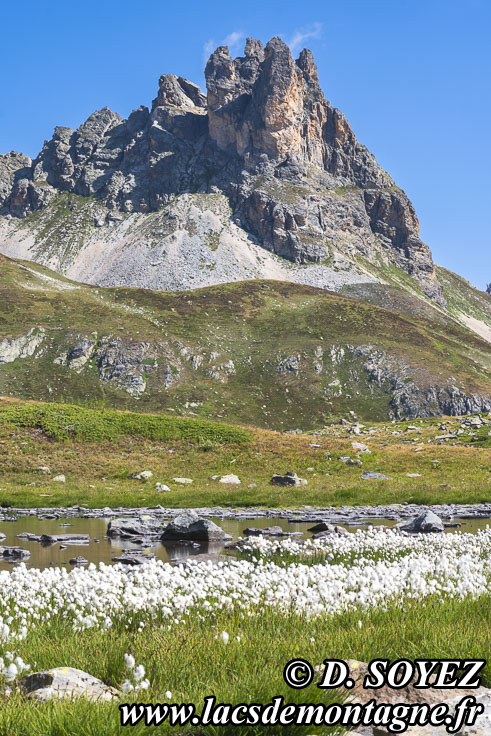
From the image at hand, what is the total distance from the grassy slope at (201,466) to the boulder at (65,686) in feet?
83.4

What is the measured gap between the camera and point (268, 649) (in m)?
5.59

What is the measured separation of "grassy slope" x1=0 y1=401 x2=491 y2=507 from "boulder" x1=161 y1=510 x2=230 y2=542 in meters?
9.62

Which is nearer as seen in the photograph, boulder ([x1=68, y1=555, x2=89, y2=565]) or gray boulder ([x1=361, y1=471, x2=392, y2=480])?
boulder ([x1=68, y1=555, x2=89, y2=565])

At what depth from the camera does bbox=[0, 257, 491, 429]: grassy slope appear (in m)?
113

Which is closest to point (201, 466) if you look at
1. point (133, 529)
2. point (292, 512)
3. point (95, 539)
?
point (292, 512)

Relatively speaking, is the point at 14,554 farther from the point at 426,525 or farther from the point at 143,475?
the point at 143,475

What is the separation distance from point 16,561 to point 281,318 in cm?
14131

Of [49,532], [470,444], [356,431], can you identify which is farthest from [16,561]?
[356,431]

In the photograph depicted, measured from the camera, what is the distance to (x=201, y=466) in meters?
40.6

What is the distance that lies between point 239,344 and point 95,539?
118 meters

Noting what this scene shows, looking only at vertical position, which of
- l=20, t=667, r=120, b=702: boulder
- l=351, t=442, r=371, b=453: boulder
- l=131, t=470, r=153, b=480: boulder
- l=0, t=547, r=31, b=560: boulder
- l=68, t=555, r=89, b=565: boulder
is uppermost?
l=351, t=442, r=371, b=453: boulder

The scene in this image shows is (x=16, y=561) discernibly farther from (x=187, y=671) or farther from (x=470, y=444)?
(x=470, y=444)

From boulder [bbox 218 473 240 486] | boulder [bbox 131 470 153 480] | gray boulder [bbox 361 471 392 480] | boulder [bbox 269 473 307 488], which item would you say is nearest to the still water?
boulder [bbox 269 473 307 488]

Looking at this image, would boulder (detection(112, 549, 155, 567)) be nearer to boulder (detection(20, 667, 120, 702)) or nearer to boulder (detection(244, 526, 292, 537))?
boulder (detection(244, 526, 292, 537))
